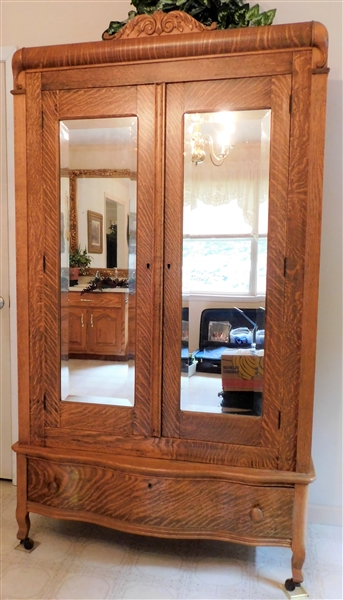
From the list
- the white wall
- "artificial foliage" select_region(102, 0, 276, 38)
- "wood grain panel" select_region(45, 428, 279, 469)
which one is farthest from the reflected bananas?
"artificial foliage" select_region(102, 0, 276, 38)

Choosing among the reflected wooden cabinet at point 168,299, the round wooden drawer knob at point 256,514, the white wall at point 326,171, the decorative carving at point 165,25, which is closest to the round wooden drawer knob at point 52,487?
the reflected wooden cabinet at point 168,299

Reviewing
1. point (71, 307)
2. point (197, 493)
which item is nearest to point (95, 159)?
point (71, 307)

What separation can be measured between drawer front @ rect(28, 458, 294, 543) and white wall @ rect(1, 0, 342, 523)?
0.55m

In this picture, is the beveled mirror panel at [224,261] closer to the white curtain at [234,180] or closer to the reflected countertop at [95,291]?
the white curtain at [234,180]

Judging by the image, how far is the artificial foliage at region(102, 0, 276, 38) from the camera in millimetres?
1431

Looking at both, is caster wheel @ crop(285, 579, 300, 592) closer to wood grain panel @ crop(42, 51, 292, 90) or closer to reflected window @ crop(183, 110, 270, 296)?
reflected window @ crop(183, 110, 270, 296)

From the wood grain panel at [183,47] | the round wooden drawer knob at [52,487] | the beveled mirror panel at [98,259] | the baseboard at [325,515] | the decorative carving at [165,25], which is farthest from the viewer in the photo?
the baseboard at [325,515]

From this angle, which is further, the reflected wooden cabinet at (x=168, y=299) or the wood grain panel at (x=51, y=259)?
the wood grain panel at (x=51, y=259)

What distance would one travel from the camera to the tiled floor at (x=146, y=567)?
1409 millimetres

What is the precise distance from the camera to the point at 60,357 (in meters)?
1.51

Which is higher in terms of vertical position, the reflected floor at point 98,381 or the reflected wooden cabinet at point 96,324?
the reflected wooden cabinet at point 96,324

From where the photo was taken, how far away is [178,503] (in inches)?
55.5

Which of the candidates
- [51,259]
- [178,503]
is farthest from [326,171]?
[178,503]

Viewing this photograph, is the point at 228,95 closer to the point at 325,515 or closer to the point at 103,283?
the point at 103,283
